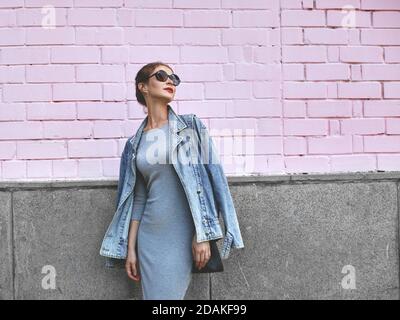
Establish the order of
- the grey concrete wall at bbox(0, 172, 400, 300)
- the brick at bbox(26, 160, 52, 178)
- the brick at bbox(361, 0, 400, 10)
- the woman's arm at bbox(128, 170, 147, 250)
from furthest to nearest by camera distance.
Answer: the brick at bbox(361, 0, 400, 10)
the brick at bbox(26, 160, 52, 178)
the grey concrete wall at bbox(0, 172, 400, 300)
the woman's arm at bbox(128, 170, 147, 250)

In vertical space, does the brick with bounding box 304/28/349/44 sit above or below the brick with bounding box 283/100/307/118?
above

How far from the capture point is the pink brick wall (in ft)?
14.6

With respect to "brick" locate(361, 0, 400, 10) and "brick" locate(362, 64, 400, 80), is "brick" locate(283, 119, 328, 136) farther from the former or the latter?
"brick" locate(361, 0, 400, 10)

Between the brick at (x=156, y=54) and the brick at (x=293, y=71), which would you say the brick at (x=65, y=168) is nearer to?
the brick at (x=156, y=54)

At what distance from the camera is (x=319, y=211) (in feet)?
14.6

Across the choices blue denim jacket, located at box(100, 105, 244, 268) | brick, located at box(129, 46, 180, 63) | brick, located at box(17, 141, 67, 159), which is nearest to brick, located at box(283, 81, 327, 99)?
brick, located at box(129, 46, 180, 63)

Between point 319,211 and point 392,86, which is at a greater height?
point 392,86

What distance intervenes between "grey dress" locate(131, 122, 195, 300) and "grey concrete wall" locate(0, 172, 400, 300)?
0.68 metres

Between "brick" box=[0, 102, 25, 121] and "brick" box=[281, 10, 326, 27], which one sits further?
"brick" box=[281, 10, 326, 27]

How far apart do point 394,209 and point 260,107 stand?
1379mm

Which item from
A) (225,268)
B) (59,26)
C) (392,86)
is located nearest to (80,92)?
(59,26)

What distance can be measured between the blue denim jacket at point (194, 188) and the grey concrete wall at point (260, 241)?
1.43 feet

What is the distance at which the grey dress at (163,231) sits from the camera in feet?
12.1
